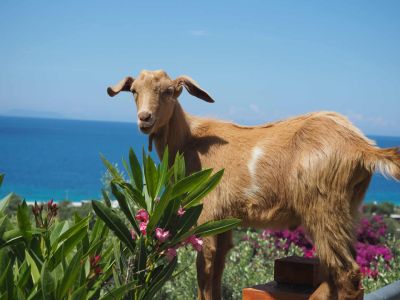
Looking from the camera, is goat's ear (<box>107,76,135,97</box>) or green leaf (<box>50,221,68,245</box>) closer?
green leaf (<box>50,221,68,245</box>)

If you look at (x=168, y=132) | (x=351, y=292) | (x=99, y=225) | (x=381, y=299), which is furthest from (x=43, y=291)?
(x=168, y=132)

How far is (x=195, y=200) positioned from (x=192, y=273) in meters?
4.09

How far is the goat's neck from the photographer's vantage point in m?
3.34

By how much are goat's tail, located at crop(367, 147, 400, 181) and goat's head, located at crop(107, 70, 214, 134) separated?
0.94 m

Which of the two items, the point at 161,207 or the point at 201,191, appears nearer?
the point at 161,207

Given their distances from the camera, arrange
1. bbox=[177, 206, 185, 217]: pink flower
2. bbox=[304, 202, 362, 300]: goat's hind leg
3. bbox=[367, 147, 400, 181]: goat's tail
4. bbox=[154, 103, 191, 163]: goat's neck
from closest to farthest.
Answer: bbox=[177, 206, 185, 217]: pink flower
bbox=[304, 202, 362, 300]: goat's hind leg
bbox=[367, 147, 400, 181]: goat's tail
bbox=[154, 103, 191, 163]: goat's neck

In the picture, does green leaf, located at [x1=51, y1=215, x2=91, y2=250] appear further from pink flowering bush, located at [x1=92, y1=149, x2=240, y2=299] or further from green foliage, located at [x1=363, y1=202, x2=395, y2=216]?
green foliage, located at [x1=363, y1=202, x2=395, y2=216]

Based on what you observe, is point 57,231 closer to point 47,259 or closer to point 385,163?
point 47,259

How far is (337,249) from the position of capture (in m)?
2.79

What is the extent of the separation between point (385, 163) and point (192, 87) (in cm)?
111

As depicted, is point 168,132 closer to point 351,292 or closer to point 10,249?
point 351,292

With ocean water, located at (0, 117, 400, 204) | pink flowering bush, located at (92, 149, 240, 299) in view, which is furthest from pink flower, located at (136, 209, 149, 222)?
ocean water, located at (0, 117, 400, 204)

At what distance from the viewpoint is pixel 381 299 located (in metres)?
2.45

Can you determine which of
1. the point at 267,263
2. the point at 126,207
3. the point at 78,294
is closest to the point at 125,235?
the point at 126,207
